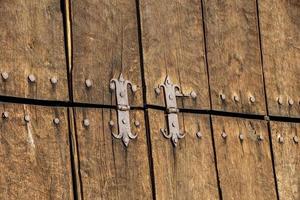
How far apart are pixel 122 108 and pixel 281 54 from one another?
0.83 m

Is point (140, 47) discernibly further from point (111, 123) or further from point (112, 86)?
point (111, 123)

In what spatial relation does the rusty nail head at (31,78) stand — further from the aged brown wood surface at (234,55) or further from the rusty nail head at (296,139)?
the rusty nail head at (296,139)

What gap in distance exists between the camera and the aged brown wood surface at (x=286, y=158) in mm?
3375

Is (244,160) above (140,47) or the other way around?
the other way around

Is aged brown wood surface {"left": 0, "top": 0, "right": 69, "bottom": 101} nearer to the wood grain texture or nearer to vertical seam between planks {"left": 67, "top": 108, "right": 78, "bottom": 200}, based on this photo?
vertical seam between planks {"left": 67, "top": 108, "right": 78, "bottom": 200}

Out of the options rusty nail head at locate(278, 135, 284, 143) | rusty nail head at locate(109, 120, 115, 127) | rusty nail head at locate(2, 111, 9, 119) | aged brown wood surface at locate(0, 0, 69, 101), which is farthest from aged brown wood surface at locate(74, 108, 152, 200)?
rusty nail head at locate(278, 135, 284, 143)

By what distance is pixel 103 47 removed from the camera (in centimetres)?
296

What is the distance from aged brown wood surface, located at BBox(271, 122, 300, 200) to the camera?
3375mm

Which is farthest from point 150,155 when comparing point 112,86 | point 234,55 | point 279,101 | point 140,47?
point 279,101

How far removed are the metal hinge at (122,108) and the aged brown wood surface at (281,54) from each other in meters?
0.68

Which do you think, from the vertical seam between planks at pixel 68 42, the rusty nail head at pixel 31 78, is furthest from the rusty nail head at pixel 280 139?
the rusty nail head at pixel 31 78

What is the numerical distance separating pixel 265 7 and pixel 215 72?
0.40 metres

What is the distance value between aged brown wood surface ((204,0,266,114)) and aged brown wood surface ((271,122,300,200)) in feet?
0.37

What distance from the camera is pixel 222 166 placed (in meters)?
3.18
